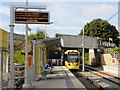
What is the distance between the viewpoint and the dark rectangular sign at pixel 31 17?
15.3 m

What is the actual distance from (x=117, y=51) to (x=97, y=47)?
8741 mm

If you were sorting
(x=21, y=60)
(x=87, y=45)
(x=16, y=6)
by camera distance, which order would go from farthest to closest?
(x=87, y=45)
(x=21, y=60)
(x=16, y=6)

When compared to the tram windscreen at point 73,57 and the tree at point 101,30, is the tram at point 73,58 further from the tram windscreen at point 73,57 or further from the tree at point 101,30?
the tree at point 101,30

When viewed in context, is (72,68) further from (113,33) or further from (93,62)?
(113,33)

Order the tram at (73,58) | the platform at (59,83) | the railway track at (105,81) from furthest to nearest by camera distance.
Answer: the tram at (73,58)
the railway track at (105,81)
the platform at (59,83)

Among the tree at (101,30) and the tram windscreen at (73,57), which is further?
the tree at (101,30)

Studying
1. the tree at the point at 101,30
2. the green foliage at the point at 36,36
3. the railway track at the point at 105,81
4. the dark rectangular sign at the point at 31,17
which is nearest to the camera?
the dark rectangular sign at the point at 31,17

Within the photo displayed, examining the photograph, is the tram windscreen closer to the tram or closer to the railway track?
the tram

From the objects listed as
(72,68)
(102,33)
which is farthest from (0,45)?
(102,33)

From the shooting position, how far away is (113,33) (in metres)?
99.8

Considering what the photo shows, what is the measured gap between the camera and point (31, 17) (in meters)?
15.5

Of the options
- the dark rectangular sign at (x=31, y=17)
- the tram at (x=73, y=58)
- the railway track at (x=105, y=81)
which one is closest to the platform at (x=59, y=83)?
the railway track at (x=105, y=81)

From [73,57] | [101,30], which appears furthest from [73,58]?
[101,30]

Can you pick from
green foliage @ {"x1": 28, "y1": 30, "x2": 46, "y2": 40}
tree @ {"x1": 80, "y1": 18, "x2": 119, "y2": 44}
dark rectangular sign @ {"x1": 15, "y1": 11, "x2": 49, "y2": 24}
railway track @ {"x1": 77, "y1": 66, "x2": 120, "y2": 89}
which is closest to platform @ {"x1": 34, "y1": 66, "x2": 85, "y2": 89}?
railway track @ {"x1": 77, "y1": 66, "x2": 120, "y2": 89}
